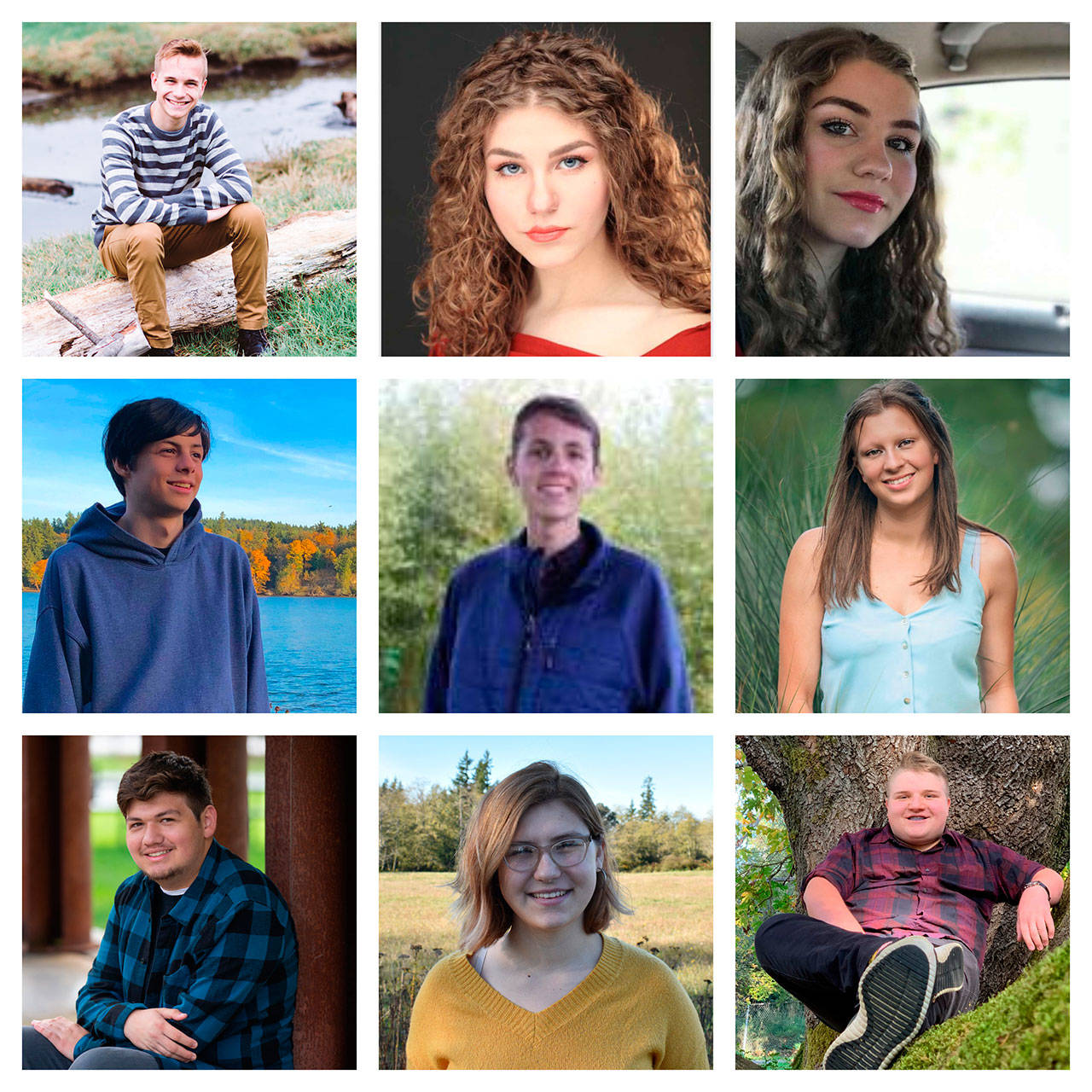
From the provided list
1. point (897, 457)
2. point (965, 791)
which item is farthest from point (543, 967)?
point (897, 457)

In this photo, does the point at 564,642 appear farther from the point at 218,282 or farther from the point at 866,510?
the point at 218,282

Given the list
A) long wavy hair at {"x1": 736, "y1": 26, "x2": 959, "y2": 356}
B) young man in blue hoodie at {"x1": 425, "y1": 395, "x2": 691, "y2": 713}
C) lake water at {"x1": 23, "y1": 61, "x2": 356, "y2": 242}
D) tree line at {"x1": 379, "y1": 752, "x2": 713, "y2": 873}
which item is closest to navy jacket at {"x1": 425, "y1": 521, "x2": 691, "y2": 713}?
young man in blue hoodie at {"x1": 425, "y1": 395, "x2": 691, "y2": 713}

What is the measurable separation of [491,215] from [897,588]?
37.8 inches

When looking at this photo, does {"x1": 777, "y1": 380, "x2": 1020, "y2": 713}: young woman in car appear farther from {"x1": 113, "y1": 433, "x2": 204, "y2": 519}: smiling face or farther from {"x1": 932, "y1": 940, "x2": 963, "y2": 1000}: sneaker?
{"x1": 113, "y1": 433, "x2": 204, "y2": 519}: smiling face

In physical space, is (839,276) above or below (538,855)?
above

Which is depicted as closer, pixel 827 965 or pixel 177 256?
pixel 827 965

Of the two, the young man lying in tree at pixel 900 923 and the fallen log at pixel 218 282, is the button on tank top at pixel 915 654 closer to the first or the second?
the young man lying in tree at pixel 900 923

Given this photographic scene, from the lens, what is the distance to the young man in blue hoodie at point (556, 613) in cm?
202

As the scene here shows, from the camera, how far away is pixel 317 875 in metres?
2.03

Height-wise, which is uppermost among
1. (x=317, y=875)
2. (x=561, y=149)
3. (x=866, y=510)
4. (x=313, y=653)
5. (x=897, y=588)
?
(x=561, y=149)

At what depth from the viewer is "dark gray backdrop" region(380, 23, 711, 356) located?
6.74 ft

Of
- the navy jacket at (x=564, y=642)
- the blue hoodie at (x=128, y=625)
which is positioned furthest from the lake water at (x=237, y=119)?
the navy jacket at (x=564, y=642)

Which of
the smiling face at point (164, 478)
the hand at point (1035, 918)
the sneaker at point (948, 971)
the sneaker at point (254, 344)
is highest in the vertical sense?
the sneaker at point (254, 344)

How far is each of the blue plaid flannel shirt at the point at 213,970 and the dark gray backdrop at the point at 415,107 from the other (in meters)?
0.98
